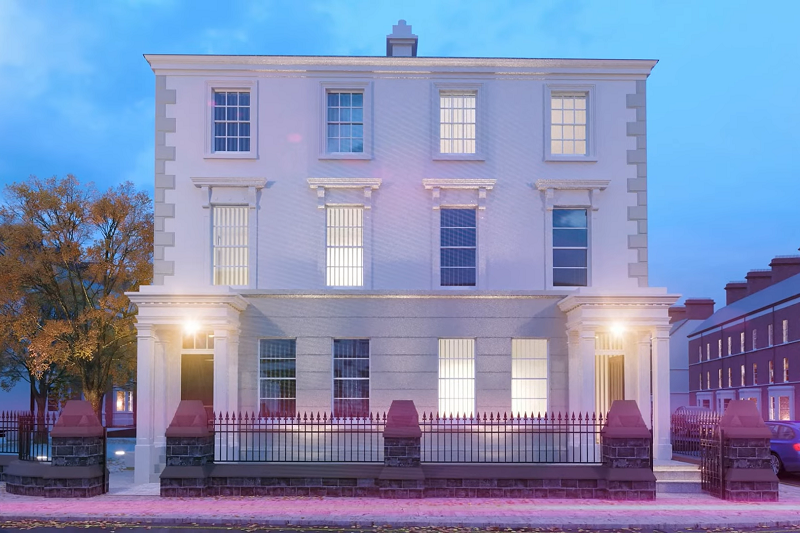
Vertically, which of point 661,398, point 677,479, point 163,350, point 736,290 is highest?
point 736,290

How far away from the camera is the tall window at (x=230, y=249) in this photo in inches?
896

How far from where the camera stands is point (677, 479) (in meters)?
19.2

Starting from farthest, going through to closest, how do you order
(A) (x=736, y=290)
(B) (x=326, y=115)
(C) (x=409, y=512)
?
(A) (x=736, y=290)
(B) (x=326, y=115)
(C) (x=409, y=512)

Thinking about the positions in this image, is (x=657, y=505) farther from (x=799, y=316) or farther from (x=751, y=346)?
(x=751, y=346)

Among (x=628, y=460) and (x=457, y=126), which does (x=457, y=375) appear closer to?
(x=628, y=460)

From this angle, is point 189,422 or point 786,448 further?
point 786,448

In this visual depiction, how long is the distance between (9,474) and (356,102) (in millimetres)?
12963

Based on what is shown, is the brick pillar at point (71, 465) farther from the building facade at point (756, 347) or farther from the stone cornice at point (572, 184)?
the building facade at point (756, 347)

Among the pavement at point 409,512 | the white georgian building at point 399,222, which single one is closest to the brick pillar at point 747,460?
the pavement at point 409,512

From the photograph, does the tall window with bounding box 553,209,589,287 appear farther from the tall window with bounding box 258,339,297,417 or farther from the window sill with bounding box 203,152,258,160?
the window sill with bounding box 203,152,258,160

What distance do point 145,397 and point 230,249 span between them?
4556mm

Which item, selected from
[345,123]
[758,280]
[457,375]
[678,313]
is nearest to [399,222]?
[345,123]

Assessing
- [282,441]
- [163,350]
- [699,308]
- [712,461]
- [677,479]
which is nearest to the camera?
[712,461]

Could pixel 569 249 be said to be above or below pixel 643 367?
above
